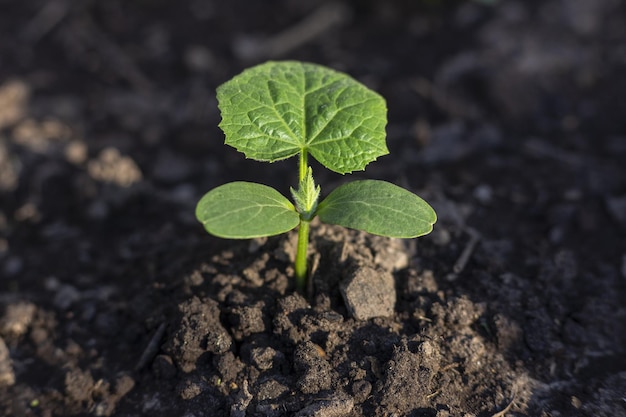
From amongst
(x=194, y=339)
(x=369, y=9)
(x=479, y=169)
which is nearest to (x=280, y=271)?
(x=194, y=339)

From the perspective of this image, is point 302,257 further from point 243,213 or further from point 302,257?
point 243,213

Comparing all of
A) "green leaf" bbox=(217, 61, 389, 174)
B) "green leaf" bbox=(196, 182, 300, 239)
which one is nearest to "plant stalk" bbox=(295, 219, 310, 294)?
"green leaf" bbox=(196, 182, 300, 239)

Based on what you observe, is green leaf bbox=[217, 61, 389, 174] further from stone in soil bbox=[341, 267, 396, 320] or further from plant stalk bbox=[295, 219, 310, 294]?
stone in soil bbox=[341, 267, 396, 320]

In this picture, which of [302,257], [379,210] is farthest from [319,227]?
[379,210]

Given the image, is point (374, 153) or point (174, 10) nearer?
point (374, 153)

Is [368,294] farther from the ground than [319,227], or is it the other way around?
[319,227]

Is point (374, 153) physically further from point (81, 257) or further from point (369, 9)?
point (369, 9)

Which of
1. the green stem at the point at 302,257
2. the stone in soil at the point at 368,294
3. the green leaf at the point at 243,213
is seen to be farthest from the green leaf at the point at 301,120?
the stone in soil at the point at 368,294

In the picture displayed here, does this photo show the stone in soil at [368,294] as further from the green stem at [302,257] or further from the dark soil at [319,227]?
the green stem at [302,257]
